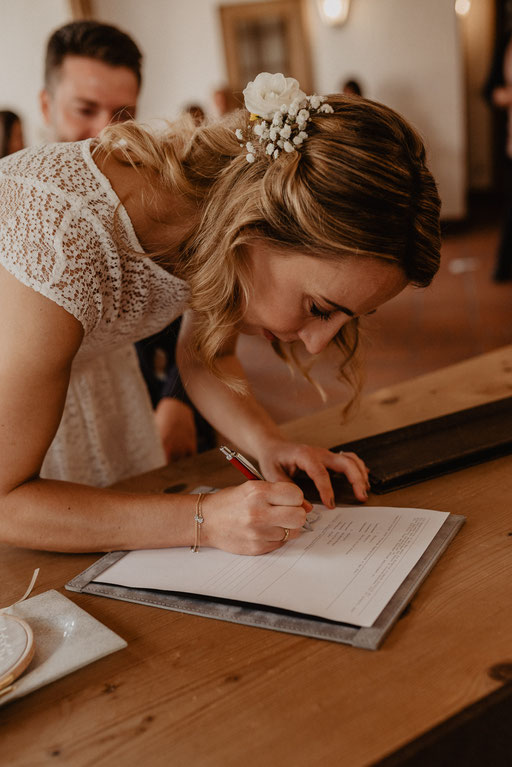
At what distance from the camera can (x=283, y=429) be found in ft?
4.78

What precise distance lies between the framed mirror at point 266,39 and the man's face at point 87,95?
6370 mm

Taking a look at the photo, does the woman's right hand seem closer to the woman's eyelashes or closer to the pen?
the pen

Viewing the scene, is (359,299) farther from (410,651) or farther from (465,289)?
(465,289)

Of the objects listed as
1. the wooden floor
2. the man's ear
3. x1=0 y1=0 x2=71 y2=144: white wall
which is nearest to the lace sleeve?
the man's ear

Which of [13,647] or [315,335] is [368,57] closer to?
[315,335]

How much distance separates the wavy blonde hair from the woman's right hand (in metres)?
0.33

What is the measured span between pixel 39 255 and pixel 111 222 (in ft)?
0.45

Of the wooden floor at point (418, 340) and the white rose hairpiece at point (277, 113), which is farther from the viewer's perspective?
the wooden floor at point (418, 340)

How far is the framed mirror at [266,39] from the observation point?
8.02 m

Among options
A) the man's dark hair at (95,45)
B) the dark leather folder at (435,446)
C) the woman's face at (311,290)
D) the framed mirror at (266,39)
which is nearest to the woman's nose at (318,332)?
the woman's face at (311,290)

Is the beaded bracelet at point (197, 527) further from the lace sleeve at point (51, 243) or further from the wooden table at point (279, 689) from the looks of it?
the lace sleeve at point (51, 243)

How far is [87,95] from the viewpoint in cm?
202

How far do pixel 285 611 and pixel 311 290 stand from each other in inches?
18.1

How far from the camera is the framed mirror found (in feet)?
26.3
